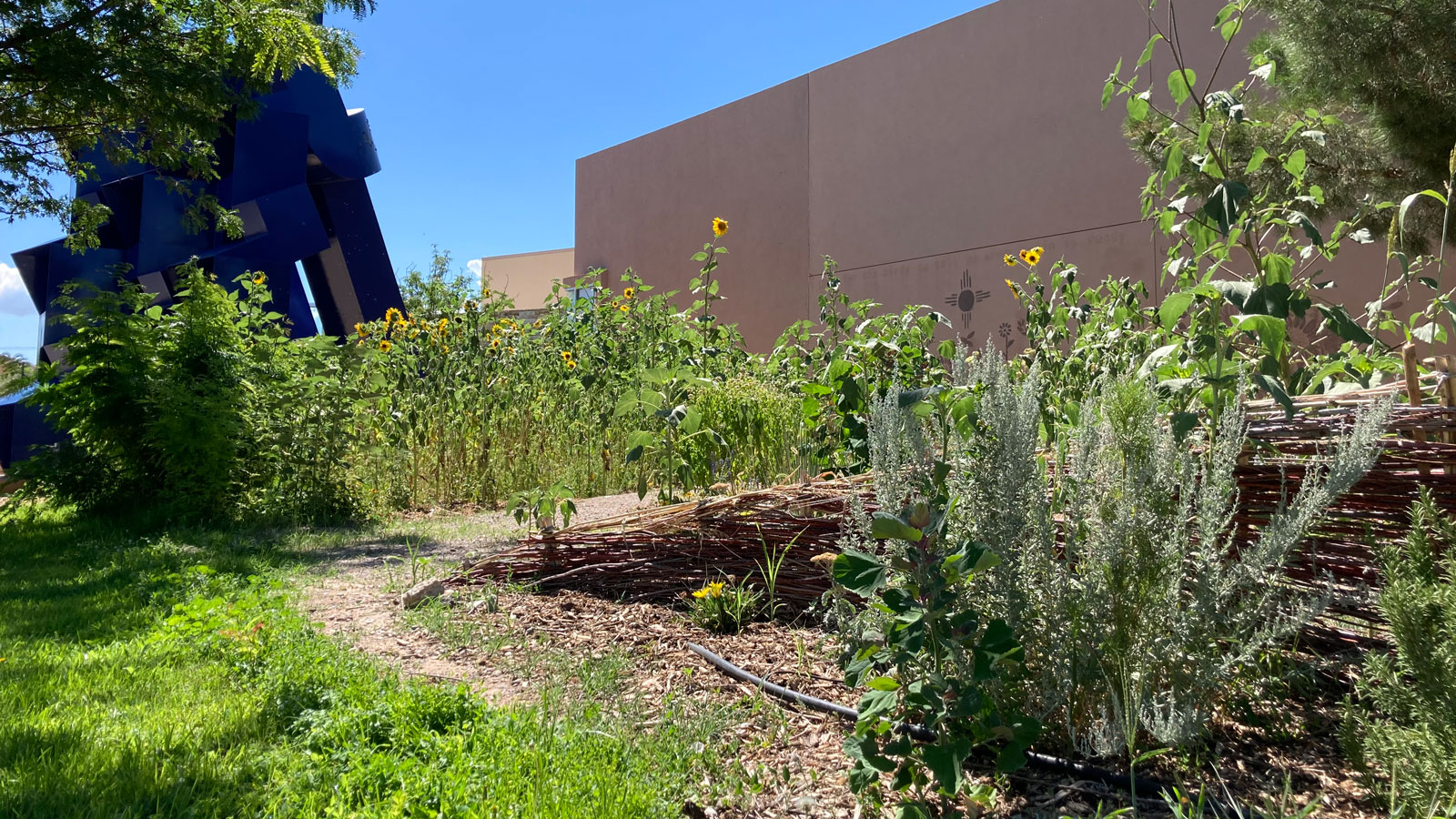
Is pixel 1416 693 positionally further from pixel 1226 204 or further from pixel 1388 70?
pixel 1388 70

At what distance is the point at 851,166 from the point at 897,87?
123 cm

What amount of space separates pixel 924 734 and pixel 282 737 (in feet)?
4.52

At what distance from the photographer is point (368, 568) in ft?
12.1

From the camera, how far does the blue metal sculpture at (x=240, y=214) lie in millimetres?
9820

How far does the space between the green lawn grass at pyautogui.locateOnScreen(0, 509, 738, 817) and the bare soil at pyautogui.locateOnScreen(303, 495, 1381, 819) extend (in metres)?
0.12

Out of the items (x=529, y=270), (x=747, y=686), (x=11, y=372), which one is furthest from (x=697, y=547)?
(x=529, y=270)

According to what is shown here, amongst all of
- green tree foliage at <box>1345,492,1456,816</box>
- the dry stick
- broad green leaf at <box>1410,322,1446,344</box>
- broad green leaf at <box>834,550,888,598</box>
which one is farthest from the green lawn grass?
broad green leaf at <box>1410,322,1446,344</box>

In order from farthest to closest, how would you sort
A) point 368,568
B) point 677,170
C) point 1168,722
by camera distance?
point 677,170, point 368,568, point 1168,722

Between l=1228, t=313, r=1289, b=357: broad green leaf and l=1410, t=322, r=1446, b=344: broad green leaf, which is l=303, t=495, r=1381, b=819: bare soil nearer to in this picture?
l=1228, t=313, r=1289, b=357: broad green leaf

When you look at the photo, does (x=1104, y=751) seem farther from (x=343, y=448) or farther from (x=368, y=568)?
(x=343, y=448)

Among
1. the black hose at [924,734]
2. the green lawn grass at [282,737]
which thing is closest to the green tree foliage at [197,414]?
the green lawn grass at [282,737]

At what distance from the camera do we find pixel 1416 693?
1430 millimetres

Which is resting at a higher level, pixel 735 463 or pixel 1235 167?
pixel 1235 167

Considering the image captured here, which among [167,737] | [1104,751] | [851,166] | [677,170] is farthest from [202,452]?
[677,170]
